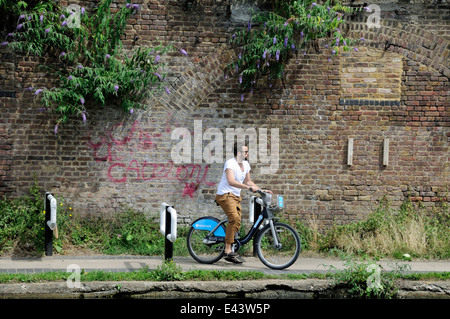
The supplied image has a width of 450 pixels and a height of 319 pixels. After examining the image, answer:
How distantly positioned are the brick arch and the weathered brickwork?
18 millimetres

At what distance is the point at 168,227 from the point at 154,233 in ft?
6.15

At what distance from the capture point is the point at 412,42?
9188 millimetres

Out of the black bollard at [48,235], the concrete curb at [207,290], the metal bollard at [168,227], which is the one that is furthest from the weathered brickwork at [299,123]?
the concrete curb at [207,290]

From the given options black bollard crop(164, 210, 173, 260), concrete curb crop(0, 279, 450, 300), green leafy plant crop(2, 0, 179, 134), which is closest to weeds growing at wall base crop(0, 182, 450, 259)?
black bollard crop(164, 210, 173, 260)

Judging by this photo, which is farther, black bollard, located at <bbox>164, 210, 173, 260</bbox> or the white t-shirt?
the white t-shirt

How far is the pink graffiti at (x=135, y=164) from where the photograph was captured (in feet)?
29.3

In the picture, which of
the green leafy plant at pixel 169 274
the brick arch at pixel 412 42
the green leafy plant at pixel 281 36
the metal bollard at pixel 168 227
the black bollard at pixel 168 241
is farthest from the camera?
the brick arch at pixel 412 42

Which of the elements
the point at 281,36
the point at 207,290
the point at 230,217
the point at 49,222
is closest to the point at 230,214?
the point at 230,217

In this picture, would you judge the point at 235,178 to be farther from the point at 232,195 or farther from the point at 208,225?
the point at 208,225

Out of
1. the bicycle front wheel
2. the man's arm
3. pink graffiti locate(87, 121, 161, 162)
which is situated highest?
pink graffiti locate(87, 121, 161, 162)

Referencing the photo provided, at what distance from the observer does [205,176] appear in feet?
29.8

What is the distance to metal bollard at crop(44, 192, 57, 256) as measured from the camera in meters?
7.63

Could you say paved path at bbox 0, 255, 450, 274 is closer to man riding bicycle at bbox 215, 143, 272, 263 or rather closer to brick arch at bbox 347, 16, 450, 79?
man riding bicycle at bbox 215, 143, 272, 263

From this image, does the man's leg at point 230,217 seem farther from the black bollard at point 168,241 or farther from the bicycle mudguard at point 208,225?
the black bollard at point 168,241
